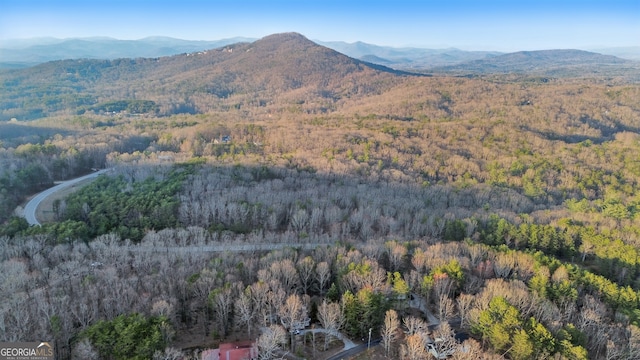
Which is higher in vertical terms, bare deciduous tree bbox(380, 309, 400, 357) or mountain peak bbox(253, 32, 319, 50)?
mountain peak bbox(253, 32, 319, 50)

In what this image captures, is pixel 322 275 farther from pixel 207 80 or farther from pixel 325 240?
pixel 207 80

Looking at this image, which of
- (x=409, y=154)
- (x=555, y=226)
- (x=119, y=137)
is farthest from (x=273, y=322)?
(x=119, y=137)

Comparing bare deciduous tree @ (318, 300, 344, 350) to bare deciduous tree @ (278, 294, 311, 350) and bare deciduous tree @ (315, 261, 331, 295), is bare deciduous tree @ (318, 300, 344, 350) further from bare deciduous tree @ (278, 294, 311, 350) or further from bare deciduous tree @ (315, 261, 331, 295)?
bare deciduous tree @ (315, 261, 331, 295)

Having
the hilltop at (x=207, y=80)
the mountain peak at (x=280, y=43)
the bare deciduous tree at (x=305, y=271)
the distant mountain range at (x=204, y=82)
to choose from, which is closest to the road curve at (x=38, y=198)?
the bare deciduous tree at (x=305, y=271)

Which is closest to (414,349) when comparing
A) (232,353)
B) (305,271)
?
(232,353)

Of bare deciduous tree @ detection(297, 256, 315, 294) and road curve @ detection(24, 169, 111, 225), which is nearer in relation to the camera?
bare deciduous tree @ detection(297, 256, 315, 294)

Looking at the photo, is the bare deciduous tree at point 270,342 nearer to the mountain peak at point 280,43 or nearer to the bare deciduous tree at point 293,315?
the bare deciduous tree at point 293,315

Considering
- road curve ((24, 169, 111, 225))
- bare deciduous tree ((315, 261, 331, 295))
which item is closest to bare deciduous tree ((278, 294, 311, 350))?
bare deciduous tree ((315, 261, 331, 295))

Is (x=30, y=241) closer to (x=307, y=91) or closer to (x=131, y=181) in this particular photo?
(x=131, y=181)
